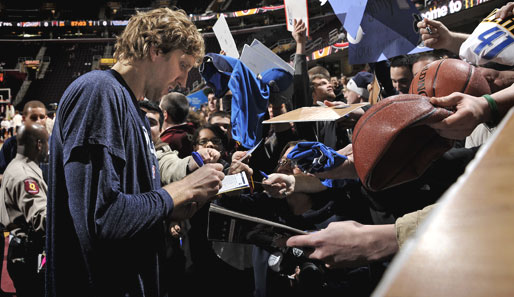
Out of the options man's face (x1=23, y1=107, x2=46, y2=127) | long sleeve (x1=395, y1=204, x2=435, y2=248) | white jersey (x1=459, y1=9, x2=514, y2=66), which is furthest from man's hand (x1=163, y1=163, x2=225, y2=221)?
man's face (x1=23, y1=107, x2=46, y2=127)

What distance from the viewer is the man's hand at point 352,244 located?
915 mm

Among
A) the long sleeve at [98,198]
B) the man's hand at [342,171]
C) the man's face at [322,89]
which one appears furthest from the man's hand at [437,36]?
the man's face at [322,89]

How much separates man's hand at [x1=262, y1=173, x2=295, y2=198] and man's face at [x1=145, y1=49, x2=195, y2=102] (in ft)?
1.95

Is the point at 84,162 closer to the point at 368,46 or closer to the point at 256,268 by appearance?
the point at 256,268

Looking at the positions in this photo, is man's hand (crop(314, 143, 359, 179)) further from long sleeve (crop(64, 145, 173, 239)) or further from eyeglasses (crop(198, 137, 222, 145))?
eyeglasses (crop(198, 137, 222, 145))

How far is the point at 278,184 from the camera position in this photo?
5.58 feet

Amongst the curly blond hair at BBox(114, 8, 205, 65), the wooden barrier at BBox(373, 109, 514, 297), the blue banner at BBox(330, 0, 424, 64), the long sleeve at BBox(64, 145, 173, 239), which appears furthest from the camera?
the blue banner at BBox(330, 0, 424, 64)

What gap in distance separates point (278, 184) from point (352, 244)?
80cm

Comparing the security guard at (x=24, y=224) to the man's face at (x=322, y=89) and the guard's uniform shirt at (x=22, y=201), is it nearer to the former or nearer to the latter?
the guard's uniform shirt at (x=22, y=201)

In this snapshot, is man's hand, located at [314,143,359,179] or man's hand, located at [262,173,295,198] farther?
man's hand, located at [262,173,295,198]

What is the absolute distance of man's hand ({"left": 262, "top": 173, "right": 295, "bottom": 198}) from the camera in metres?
1.68

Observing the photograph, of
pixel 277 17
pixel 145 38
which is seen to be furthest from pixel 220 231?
pixel 277 17

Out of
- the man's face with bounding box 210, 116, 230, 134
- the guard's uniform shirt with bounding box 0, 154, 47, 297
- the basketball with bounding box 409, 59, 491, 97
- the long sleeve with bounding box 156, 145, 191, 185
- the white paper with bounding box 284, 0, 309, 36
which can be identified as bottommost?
the guard's uniform shirt with bounding box 0, 154, 47, 297

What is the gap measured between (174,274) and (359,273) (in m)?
1.19
